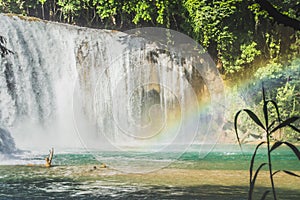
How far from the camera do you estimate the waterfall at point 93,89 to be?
15.7 metres

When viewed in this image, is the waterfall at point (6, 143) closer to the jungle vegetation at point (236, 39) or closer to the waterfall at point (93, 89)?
the waterfall at point (93, 89)

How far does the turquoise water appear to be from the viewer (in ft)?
23.6

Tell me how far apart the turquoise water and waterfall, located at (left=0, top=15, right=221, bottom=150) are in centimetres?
329

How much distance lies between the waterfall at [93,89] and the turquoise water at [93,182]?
329 cm

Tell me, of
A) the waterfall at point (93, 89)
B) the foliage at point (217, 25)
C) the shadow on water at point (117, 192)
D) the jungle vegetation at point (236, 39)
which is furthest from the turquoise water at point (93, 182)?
the foliage at point (217, 25)

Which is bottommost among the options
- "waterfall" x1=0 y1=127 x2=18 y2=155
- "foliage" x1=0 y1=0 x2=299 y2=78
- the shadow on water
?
the shadow on water

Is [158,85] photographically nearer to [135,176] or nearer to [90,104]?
[90,104]

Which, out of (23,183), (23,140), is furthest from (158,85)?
(23,183)

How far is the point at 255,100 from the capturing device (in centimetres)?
1794

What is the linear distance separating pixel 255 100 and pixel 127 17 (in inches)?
200

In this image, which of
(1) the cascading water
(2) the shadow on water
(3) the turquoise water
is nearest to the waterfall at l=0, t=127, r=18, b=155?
(1) the cascading water

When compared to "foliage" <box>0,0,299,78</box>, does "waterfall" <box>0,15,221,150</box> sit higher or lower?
lower

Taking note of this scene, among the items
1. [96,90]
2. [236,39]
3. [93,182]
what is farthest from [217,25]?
[93,182]

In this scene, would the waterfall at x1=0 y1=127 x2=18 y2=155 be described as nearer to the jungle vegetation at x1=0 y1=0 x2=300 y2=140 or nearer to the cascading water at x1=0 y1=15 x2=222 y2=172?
the cascading water at x1=0 y1=15 x2=222 y2=172
